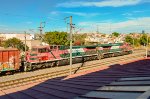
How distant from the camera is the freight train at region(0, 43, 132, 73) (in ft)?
101

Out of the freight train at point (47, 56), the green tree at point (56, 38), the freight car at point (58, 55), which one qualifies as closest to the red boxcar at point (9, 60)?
the freight train at point (47, 56)

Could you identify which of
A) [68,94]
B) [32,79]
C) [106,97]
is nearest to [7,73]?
[32,79]

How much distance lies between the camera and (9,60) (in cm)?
3084

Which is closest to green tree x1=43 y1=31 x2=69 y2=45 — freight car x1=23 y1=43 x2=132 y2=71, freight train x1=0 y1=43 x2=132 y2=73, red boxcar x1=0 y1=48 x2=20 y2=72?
freight train x1=0 y1=43 x2=132 y2=73

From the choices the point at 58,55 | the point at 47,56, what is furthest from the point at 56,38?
the point at 47,56

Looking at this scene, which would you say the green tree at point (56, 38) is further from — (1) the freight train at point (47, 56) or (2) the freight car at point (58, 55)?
(2) the freight car at point (58, 55)

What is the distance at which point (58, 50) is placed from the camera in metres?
38.2

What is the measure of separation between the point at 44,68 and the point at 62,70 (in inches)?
160

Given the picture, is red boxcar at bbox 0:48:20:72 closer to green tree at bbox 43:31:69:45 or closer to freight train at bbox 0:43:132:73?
freight train at bbox 0:43:132:73

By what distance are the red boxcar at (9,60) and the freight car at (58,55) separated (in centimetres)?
234

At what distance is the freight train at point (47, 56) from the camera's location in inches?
1212

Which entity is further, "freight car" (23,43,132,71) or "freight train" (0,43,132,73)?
"freight car" (23,43,132,71)

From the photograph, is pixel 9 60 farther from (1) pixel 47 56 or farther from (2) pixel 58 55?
(2) pixel 58 55

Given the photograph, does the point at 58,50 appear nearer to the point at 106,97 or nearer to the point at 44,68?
the point at 44,68
